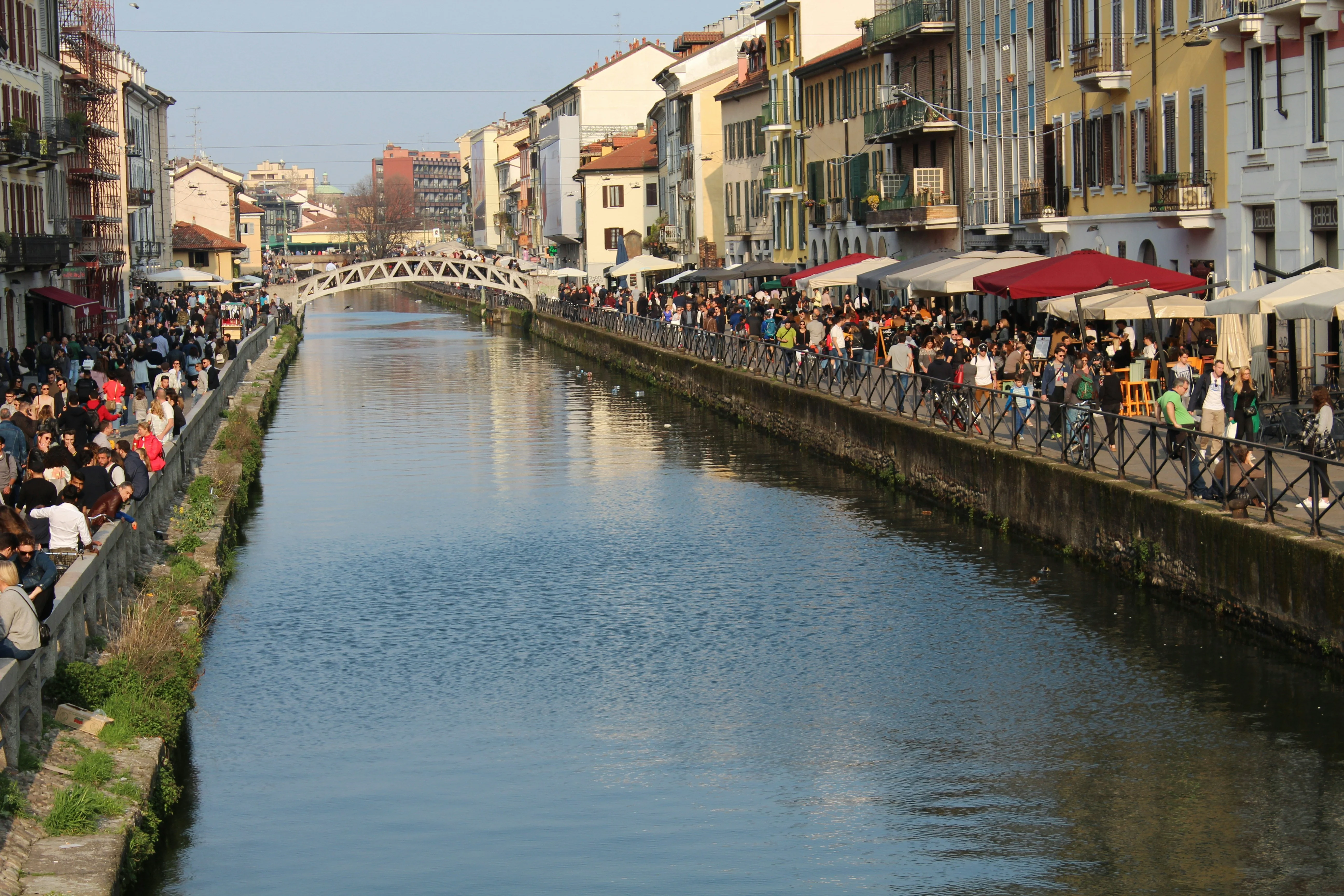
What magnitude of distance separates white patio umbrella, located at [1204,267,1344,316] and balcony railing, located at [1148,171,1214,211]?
31.5 feet

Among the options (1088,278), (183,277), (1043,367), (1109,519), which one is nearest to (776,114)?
(183,277)

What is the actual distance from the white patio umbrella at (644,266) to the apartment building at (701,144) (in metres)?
10.3

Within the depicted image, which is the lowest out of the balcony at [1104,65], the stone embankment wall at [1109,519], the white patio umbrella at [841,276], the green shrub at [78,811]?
the green shrub at [78,811]

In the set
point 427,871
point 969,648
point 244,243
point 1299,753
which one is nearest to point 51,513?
point 427,871

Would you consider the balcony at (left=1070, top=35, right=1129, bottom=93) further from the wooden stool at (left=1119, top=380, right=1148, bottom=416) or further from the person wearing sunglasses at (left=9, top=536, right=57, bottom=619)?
the person wearing sunglasses at (left=9, top=536, right=57, bottom=619)

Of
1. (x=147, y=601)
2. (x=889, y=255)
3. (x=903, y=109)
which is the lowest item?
(x=147, y=601)

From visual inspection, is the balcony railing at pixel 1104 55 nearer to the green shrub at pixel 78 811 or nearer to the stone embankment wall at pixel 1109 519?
the stone embankment wall at pixel 1109 519

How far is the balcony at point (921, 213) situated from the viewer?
45000mm

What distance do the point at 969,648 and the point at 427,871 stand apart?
7211 mm

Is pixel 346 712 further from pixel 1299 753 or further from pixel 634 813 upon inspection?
pixel 1299 753

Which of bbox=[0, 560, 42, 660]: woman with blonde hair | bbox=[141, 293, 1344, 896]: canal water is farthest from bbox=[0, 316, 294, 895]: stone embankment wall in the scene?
bbox=[141, 293, 1344, 896]: canal water

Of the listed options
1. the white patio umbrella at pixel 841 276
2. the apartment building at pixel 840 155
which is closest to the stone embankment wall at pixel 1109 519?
the white patio umbrella at pixel 841 276

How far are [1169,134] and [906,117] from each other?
1611cm

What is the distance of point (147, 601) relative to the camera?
16469mm
